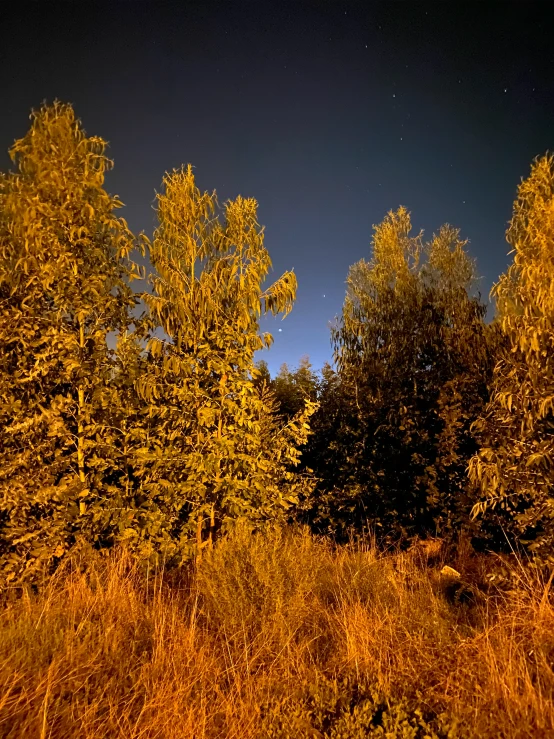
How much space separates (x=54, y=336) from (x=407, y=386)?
6.38m

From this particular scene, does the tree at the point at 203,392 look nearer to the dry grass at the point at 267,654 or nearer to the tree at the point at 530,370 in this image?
the dry grass at the point at 267,654

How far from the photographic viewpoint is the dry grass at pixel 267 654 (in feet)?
8.27

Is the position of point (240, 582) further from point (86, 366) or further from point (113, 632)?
point (86, 366)

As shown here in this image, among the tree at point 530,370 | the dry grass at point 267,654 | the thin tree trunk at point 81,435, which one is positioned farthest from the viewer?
the thin tree trunk at point 81,435

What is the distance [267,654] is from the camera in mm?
3305

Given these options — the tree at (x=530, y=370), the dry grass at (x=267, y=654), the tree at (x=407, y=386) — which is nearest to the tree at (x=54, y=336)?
the dry grass at (x=267, y=654)

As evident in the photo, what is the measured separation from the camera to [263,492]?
508 cm

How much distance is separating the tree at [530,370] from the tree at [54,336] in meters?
3.78

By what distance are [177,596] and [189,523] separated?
0.79 m

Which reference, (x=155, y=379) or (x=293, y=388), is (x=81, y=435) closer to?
(x=155, y=379)

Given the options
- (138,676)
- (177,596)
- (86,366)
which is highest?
(86,366)

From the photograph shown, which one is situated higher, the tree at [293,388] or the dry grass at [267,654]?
the tree at [293,388]

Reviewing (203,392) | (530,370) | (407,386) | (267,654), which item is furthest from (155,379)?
(407,386)

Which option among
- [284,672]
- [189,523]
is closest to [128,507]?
[189,523]
